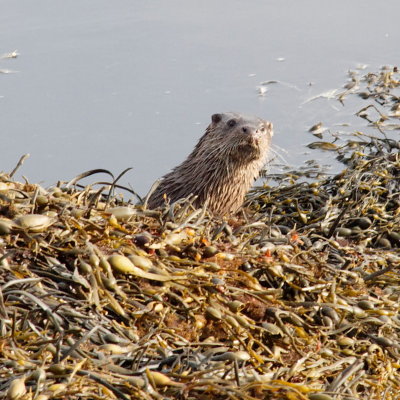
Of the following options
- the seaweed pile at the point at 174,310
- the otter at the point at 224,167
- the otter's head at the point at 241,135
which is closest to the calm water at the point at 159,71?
the otter at the point at 224,167

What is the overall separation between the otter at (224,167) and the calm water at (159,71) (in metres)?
0.32

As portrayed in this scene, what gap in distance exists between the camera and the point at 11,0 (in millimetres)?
8266

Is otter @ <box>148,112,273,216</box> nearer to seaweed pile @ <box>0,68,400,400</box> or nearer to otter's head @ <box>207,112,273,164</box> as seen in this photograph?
otter's head @ <box>207,112,273,164</box>

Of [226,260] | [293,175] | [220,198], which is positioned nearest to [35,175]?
[220,198]

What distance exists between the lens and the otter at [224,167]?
534 cm

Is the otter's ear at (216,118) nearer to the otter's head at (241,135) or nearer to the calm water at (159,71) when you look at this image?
the otter's head at (241,135)

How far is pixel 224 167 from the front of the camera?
5.42m

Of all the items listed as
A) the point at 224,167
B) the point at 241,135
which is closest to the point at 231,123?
the point at 241,135

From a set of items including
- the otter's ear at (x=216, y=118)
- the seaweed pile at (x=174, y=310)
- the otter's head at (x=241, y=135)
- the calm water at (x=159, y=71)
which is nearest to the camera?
the seaweed pile at (x=174, y=310)

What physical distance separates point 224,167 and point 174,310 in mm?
3002

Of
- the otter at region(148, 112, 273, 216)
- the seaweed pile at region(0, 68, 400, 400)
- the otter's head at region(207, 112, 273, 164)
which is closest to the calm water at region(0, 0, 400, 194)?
the otter at region(148, 112, 273, 216)

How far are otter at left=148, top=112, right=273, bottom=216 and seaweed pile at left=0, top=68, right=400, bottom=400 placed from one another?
2121 millimetres

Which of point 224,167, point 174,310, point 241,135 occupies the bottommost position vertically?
point 224,167

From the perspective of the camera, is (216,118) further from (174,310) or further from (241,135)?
(174,310)
